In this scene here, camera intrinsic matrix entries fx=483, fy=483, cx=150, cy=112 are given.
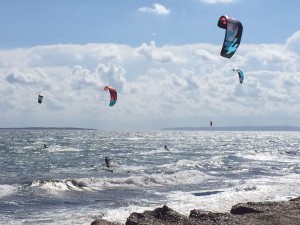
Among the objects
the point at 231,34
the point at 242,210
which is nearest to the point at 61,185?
the point at 231,34

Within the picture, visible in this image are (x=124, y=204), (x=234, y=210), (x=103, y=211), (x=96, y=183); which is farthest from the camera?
(x=96, y=183)

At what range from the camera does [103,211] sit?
2103cm

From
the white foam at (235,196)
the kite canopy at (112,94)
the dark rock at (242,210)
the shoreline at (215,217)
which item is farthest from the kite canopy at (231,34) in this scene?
the kite canopy at (112,94)

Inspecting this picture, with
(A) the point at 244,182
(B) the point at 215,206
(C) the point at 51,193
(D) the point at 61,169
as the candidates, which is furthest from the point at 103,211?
(D) the point at 61,169

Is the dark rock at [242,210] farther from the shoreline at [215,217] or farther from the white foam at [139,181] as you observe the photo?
the white foam at [139,181]

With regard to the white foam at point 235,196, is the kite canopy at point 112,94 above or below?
above

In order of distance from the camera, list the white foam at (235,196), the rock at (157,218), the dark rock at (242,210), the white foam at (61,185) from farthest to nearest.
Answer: the white foam at (61,185), the white foam at (235,196), the dark rock at (242,210), the rock at (157,218)

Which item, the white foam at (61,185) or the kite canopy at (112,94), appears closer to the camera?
the white foam at (61,185)

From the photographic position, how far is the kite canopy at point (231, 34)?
17739 millimetres

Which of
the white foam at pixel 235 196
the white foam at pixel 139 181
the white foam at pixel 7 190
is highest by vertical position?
the white foam at pixel 235 196

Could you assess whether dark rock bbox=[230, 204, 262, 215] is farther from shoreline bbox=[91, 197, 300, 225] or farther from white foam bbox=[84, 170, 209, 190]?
white foam bbox=[84, 170, 209, 190]

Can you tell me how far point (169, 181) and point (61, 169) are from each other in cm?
1423

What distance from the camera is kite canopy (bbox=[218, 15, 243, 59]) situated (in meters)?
17.7

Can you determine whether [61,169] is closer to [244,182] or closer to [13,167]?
[13,167]
